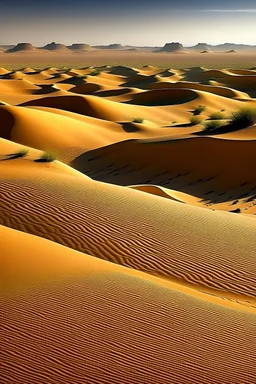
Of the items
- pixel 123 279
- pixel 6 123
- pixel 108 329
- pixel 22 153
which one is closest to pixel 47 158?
pixel 22 153

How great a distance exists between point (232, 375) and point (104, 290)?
8.05 feet

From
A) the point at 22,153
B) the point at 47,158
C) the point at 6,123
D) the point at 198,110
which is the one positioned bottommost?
the point at 198,110

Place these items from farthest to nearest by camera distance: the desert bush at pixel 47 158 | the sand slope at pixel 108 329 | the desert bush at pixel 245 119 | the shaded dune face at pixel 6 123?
the shaded dune face at pixel 6 123 < the desert bush at pixel 245 119 < the desert bush at pixel 47 158 < the sand slope at pixel 108 329

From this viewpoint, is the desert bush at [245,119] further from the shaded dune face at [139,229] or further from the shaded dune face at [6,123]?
the shaded dune face at [139,229]

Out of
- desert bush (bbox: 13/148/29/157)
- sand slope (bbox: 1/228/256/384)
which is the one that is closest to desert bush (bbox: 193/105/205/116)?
desert bush (bbox: 13/148/29/157)

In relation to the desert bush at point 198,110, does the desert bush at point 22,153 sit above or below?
above

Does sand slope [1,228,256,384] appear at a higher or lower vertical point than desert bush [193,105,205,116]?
higher

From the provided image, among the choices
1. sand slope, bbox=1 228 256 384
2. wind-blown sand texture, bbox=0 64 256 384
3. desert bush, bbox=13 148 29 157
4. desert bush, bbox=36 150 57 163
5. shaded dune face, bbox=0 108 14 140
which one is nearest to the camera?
sand slope, bbox=1 228 256 384

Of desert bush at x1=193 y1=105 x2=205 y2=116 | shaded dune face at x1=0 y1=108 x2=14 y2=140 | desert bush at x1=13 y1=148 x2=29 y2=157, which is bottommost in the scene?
desert bush at x1=193 y1=105 x2=205 y2=116

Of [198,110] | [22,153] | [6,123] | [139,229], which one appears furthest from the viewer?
[198,110]

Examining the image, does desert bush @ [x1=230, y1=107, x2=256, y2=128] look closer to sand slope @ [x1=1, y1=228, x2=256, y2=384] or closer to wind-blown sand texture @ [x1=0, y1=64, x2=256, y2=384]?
wind-blown sand texture @ [x1=0, y1=64, x2=256, y2=384]

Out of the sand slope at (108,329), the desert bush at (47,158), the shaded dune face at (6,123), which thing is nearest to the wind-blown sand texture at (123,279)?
the sand slope at (108,329)

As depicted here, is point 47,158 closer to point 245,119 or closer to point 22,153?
point 22,153

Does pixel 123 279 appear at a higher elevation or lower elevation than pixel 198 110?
higher
